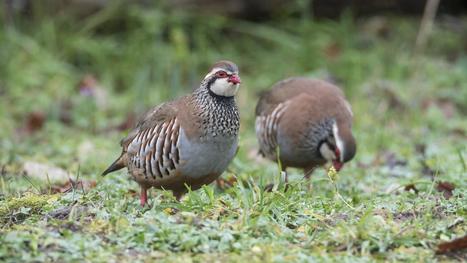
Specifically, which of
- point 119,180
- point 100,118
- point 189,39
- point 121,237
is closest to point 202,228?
point 121,237

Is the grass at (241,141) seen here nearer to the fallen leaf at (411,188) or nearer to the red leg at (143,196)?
the fallen leaf at (411,188)

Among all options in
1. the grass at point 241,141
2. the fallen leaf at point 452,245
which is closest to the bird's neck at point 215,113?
→ the grass at point 241,141

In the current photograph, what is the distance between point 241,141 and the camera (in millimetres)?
7777

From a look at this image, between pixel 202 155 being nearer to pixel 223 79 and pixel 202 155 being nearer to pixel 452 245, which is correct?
pixel 223 79

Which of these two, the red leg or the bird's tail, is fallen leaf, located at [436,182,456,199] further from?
the bird's tail

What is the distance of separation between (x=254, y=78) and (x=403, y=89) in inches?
74.4

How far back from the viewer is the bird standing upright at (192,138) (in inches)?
202

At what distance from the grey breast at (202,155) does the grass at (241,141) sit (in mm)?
163

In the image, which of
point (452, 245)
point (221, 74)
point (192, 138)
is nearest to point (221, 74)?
point (221, 74)

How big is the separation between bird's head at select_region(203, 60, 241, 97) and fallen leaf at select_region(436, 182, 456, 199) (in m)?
1.52

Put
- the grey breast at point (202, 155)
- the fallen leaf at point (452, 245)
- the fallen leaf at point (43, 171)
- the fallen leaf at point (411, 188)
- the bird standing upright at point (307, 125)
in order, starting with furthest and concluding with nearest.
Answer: the bird standing upright at point (307, 125), the fallen leaf at point (43, 171), the fallen leaf at point (411, 188), the grey breast at point (202, 155), the fallen leaf at point (452, 245)

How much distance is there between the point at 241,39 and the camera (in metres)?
11.1

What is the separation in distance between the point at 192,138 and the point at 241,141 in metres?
2.64

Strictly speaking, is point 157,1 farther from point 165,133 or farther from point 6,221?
point 6,221
